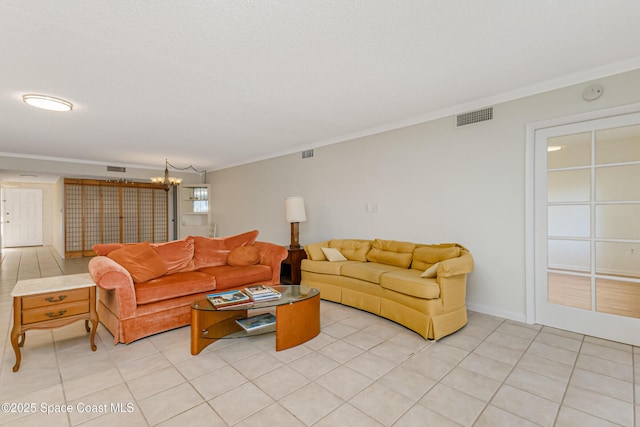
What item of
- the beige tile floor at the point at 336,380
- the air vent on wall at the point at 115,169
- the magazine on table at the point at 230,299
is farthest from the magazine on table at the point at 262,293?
the air vent on wall at the point at 115,169

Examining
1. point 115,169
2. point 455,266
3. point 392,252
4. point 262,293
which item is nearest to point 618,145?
point 455,266

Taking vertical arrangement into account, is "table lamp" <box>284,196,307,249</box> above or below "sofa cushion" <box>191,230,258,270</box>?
above

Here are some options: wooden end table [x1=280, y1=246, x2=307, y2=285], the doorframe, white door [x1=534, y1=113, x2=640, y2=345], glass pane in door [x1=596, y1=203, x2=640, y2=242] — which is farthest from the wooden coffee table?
glass pane in door [x1=596, y1=203, x2=640, y2=242]

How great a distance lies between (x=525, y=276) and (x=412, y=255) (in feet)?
3.95

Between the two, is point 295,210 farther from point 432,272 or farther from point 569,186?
point 569,186

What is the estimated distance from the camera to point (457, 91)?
3.23 metres

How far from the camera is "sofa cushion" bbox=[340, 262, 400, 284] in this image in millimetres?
3513

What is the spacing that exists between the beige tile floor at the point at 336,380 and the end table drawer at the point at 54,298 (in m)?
0.49

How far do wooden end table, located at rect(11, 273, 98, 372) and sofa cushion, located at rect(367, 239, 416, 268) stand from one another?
3164 mm

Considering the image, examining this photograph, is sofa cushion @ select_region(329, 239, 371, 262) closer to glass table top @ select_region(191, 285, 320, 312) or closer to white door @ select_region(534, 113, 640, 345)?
glass table top @ select_region(191, 285, 320, 312)

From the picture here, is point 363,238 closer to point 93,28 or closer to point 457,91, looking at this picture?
point 457,91

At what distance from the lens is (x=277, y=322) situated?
265cm

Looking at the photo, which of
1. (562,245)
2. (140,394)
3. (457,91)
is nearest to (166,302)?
(140,394)

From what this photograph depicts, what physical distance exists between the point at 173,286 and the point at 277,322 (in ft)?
4.12
